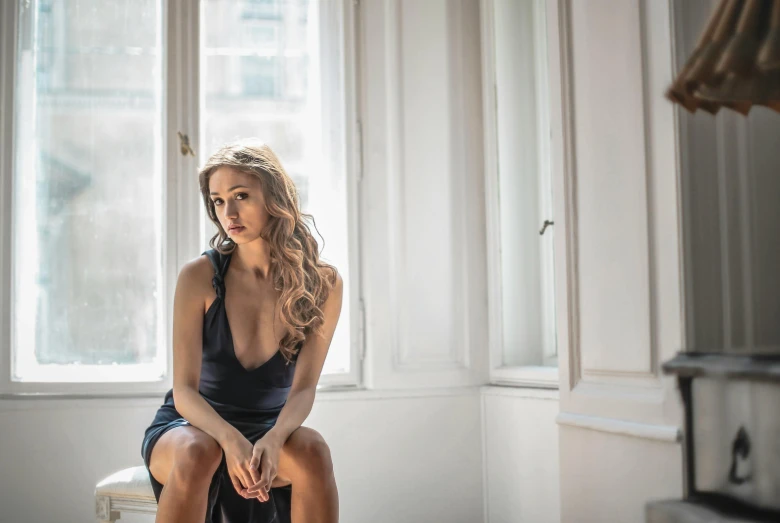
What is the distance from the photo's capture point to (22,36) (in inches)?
122

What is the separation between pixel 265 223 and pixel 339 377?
0.93 metres

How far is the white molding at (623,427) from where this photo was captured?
1613 millimetres

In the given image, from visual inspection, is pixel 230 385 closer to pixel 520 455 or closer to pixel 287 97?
pixel 520 455

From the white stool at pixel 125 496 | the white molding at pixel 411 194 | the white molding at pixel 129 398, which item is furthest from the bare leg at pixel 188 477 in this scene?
the white molding at pixel 411 194

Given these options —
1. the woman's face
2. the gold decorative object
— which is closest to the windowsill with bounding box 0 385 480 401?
the woman's face

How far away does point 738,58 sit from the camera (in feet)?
3.65

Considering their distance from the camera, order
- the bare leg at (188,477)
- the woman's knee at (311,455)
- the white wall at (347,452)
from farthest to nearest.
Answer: the white wall at (347,452), the woman's knee at (311,455), the bare leg at (188,477)

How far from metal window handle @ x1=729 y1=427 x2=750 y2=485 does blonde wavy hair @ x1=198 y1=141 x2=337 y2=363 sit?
1.42 m

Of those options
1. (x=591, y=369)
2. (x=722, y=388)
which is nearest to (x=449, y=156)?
(x=591, y=369)

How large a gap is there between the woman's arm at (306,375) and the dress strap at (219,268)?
278 mm

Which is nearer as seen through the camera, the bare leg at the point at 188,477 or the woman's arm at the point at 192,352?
the bare leg at the point at 188,477

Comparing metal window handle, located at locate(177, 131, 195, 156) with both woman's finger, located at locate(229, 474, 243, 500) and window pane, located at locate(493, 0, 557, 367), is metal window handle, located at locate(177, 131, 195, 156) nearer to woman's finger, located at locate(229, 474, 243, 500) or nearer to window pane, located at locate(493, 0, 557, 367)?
window pane, located at locate(493, 0, 557, 367)

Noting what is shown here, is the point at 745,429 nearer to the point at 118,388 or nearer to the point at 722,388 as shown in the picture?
the point at 722,388

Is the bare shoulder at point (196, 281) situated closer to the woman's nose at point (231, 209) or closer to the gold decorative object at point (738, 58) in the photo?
the woman's nose at point (231, 209)
